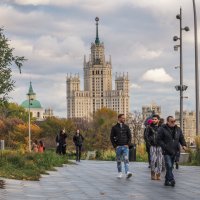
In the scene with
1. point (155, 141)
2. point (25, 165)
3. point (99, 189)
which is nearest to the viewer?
point (99, 189)

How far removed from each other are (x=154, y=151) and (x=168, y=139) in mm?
2029

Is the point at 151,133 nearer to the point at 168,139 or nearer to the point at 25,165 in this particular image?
the point at 168,139

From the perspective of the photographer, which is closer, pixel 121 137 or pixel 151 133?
pixel 121 137

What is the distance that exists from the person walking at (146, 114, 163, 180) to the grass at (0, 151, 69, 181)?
303 centimetres

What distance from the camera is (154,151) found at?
16.9 metres

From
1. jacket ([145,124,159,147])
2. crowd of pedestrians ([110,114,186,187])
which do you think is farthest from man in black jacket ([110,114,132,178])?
jacket ([145,124,159,147])

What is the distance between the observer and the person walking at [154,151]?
663 inches

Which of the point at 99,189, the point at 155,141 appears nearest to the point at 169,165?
the point at 155,141

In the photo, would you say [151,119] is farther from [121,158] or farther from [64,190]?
[64,190]

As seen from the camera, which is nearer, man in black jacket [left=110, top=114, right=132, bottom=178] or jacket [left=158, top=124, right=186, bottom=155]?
jacket [left=158, top=124, right=186, bottom=155]

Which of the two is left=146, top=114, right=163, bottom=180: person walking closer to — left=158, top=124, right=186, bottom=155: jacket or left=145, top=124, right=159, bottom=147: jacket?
left=145, top=124, right=159, bottom=147: jacket

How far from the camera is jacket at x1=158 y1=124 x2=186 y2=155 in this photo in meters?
14.9

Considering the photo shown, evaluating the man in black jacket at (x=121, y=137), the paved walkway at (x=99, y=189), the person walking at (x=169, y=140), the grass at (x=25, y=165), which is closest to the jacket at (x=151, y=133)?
the man in black jacket at (x=121, y=137)

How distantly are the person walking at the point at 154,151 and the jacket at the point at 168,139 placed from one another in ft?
5.17
